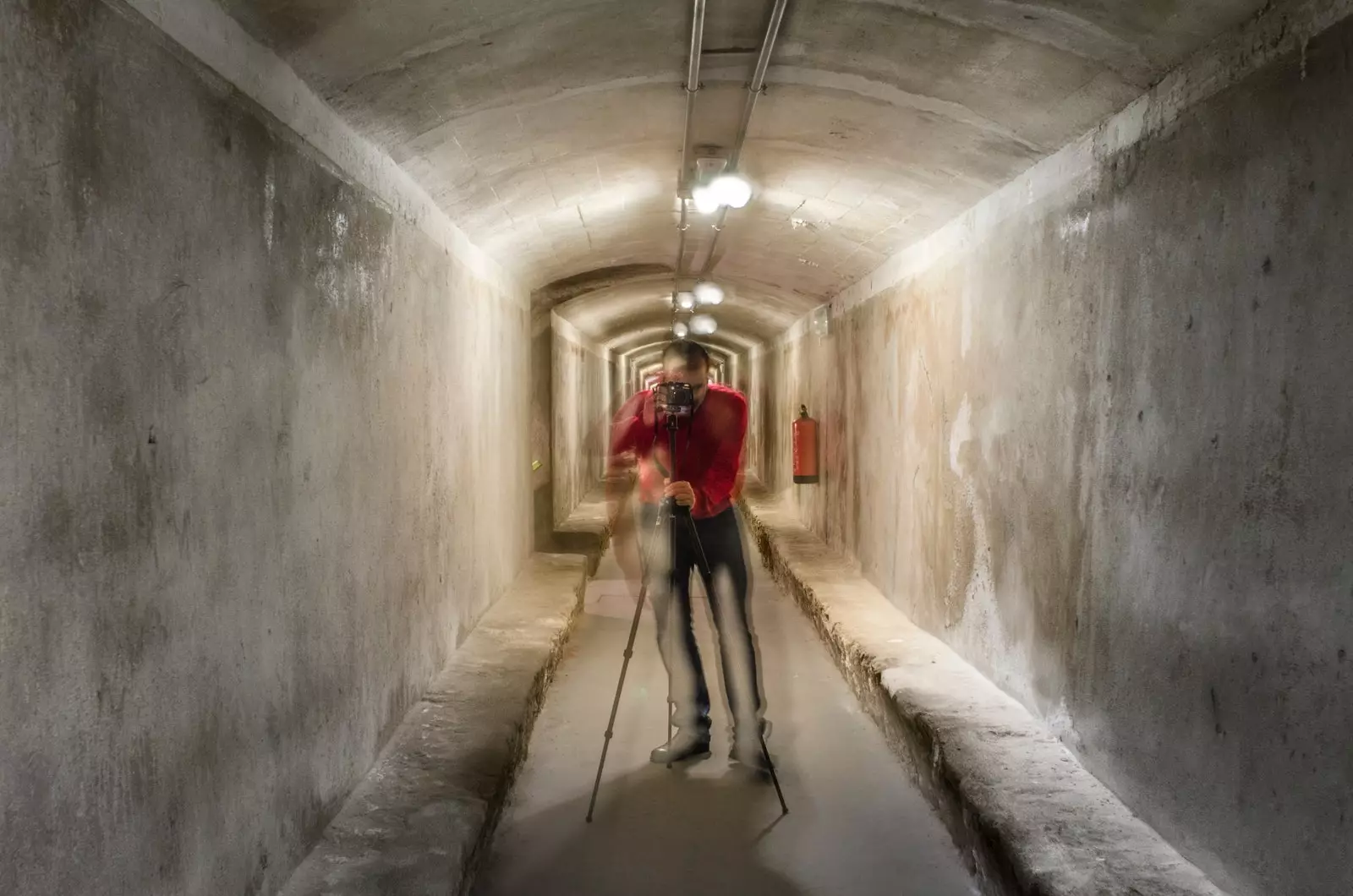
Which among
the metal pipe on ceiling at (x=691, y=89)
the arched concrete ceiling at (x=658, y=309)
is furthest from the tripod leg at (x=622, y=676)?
the arched concrete ceiling at (x=658, y=309)

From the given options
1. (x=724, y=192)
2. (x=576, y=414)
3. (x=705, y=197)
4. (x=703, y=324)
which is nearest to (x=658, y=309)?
(x=703, y=324)

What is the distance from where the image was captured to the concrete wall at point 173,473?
6.03ft

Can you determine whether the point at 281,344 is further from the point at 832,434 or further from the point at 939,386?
the point at 832,434

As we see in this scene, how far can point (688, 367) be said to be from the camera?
500 cm

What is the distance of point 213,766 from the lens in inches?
101

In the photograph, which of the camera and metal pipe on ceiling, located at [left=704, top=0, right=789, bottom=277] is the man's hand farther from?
metal pipe on ceiling, located at [left=704, top=0, right=789, bottom=277]

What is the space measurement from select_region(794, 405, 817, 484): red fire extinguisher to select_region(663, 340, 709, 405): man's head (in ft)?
20.0

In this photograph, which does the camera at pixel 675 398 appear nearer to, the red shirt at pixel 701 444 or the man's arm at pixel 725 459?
the red shirt at pixel 701 444

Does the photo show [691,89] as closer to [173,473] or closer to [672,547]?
[672,547]

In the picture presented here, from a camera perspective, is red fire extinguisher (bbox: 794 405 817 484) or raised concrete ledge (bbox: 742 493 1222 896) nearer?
raised concrete ledge (bbox: 742 493 1222 896)

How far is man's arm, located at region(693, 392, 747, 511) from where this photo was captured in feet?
16.3

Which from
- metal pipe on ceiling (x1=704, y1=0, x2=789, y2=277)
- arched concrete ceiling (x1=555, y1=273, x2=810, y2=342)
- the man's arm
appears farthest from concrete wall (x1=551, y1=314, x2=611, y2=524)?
the man's arm

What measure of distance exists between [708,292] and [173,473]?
971 cm

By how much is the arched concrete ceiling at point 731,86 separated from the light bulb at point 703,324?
28.6 feet
